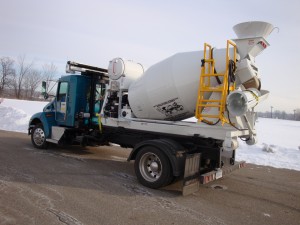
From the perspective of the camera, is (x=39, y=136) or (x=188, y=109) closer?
(x=188, y=109)

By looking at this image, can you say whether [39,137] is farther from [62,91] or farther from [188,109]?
[188,109]

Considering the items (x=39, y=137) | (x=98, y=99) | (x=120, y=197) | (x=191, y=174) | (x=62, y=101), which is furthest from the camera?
(x=39, y=137)

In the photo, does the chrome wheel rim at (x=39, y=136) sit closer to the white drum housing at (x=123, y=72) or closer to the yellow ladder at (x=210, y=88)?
the white drum housing at (x=123, y=72)

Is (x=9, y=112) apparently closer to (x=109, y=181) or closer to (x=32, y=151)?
(x=32, y=151)

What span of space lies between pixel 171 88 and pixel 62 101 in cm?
443

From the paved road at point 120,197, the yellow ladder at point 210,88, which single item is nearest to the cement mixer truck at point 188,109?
the yellow ladder at point 210,88

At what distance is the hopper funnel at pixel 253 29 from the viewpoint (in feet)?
18.1

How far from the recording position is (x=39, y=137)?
934 cm

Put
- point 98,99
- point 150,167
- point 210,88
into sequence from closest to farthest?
point 210,88 < point 150,167 < point 98,99

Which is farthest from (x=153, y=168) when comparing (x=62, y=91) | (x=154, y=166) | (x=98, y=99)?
(x=62, y=91)

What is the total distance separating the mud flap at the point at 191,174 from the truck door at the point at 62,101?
16.7 ft

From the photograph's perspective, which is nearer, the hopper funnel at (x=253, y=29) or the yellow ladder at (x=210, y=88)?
the yellow ladder at (x=210, y=88)

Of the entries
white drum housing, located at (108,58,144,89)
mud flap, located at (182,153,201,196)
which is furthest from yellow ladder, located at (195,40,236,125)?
white drum housing, located at (108,58,144,89)

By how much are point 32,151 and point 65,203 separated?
4865 mm
